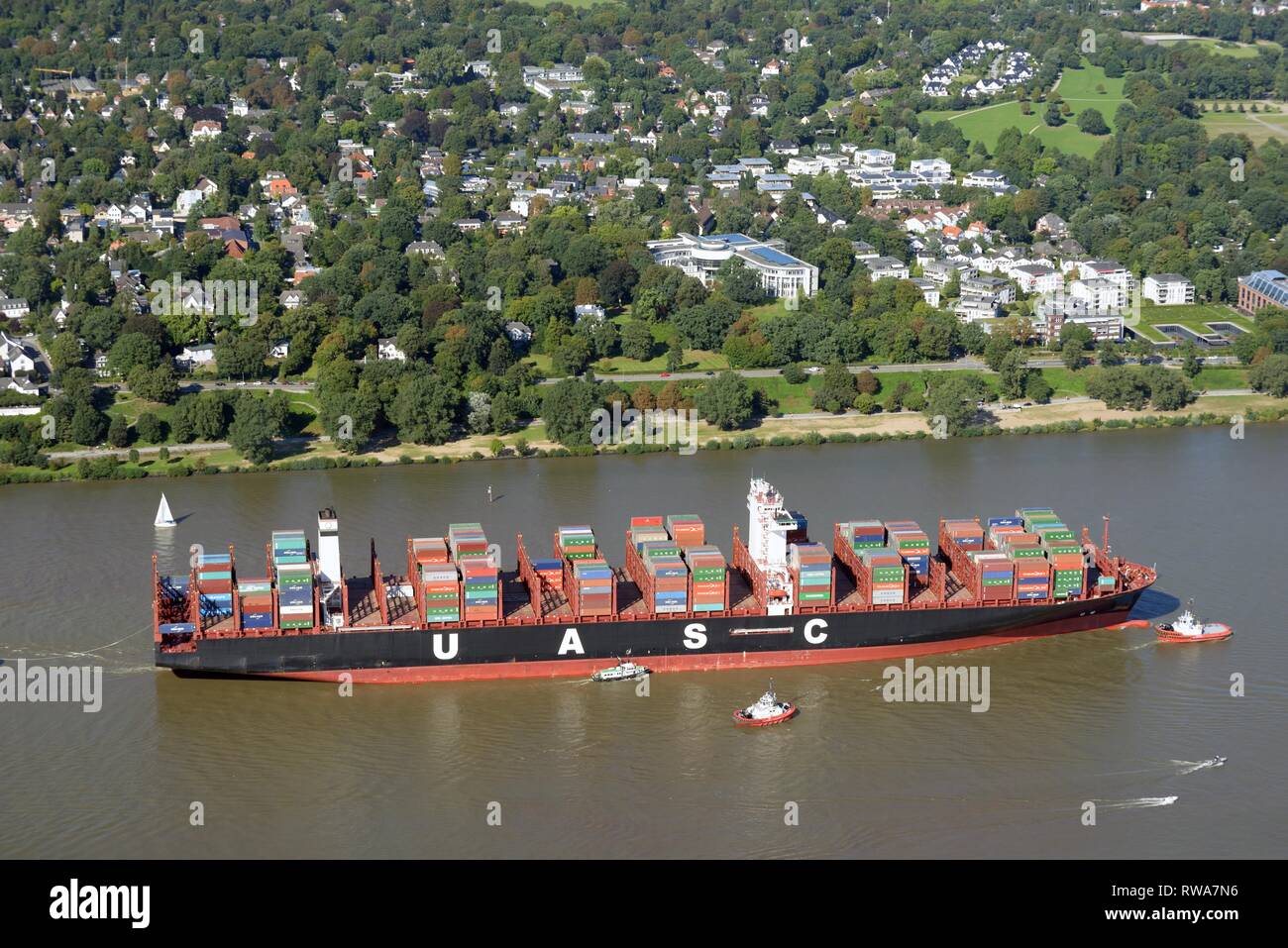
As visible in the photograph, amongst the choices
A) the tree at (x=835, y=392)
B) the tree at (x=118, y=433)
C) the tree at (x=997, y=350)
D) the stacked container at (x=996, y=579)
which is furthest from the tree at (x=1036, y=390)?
the tree at (x=118, y=433)

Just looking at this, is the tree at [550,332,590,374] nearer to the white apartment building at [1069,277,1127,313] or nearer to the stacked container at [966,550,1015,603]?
the white apartment building at [1069,277,1127,313]

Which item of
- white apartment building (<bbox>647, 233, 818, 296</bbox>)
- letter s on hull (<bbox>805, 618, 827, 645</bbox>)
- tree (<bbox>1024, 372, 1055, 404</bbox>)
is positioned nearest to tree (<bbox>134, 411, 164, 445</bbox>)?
letter s on hull (<bbox>805, 618, 827, 645</bbox>)

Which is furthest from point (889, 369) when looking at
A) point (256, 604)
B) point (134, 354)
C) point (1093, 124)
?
point (1093, 124)

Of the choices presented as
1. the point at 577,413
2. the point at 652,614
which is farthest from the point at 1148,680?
the point at 577,413

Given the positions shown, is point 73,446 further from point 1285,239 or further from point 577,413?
point 1285,239

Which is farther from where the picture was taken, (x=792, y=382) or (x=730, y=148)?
(x=730, y=148)
